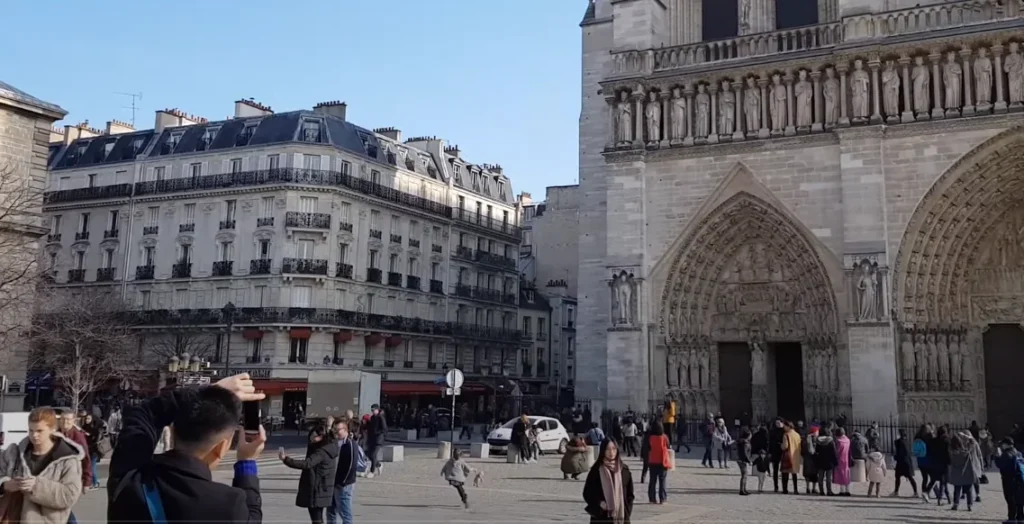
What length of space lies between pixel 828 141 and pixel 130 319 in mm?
24799

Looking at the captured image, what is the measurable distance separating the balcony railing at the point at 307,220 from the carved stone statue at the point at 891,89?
1930 centimetres

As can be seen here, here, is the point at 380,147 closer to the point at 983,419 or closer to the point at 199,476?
the point at 983,419

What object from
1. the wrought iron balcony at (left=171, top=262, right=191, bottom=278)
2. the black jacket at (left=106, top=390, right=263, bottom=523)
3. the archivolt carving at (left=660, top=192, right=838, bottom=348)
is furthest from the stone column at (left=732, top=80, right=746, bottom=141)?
the black jacket at (left=106, top=390, right=263, bottom=523)

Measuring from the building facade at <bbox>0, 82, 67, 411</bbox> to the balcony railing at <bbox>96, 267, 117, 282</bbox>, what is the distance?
47.2 ft

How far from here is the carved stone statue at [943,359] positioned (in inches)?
819

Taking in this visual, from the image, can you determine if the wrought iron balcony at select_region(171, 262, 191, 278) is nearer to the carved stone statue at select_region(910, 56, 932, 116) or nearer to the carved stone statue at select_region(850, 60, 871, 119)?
the carved stone statue at select_region(850, 60, 871, 119)

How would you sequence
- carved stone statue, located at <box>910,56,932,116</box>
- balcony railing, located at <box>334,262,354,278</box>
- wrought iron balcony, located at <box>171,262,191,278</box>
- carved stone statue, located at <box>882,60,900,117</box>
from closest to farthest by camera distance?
carved stone statue, located at <box>910,56,932,116</box>
carved stone statue, located at <box>882,60,900,117</box>
balcony railing, located at <box>334,262,354,278</box>
wrought iron balcony, located at <box>171,262,191,278</box>

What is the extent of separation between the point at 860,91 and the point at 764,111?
240 centimetres

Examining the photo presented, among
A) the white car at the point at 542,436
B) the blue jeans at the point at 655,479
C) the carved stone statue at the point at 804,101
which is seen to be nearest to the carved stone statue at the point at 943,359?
the carved stone statue at the point at 804,101

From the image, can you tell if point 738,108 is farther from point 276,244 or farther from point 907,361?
point 276,244

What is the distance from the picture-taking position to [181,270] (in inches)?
1331

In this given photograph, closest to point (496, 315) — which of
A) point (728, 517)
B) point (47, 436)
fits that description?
point (728, 517)

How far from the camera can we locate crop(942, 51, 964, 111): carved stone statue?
805 inches

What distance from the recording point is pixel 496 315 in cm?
4225
